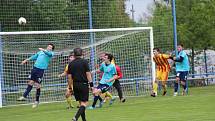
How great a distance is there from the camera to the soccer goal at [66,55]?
2184cm

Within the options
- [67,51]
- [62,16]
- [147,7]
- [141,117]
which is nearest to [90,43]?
[67,51]

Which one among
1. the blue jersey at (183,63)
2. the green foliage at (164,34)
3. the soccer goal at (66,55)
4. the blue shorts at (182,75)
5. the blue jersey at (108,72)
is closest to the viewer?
the blue jersey at (108,72)

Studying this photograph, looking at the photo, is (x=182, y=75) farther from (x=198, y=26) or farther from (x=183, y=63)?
(x=198, y=26)

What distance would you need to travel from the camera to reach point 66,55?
893 inches

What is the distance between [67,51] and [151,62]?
11.9 ft

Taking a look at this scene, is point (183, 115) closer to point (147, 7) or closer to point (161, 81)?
point (161, 81)

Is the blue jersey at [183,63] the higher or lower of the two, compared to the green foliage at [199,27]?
lower

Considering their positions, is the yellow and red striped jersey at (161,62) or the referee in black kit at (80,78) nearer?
the referee in black kit at (80,78)

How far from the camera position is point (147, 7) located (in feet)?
139

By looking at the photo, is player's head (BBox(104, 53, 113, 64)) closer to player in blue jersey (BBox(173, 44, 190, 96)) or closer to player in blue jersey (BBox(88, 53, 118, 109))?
player in blue jersey (BBox(88, 53, 118, 109))

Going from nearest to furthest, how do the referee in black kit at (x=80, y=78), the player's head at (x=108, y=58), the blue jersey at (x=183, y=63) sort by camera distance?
the referee in black kit at (x=80, y=78) < the player's head at (x=108, y=58) < the blue jersey at (x=183, y=63)

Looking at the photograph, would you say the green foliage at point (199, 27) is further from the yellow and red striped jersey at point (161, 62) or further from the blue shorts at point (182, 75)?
the yellow and red striped jersey at point (161, 62)

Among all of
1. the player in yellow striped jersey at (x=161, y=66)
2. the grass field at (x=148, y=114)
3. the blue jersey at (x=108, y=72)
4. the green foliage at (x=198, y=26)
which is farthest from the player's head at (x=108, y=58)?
the green foliage at (x=198, y=26)

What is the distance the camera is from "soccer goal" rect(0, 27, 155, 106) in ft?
71.7
